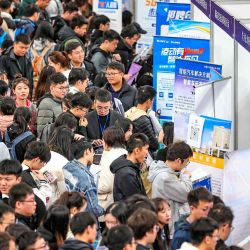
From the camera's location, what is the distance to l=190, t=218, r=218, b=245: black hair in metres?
9.88

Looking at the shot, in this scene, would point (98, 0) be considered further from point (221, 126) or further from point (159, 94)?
point (221, 126)

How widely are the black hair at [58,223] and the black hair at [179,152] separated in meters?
1.99

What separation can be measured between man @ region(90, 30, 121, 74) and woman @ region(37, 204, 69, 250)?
774cm

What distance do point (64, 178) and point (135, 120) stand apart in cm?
276

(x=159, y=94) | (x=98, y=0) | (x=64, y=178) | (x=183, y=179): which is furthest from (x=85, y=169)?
(x=98, y=0)

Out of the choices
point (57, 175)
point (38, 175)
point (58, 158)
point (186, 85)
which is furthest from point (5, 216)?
point (186, 85)

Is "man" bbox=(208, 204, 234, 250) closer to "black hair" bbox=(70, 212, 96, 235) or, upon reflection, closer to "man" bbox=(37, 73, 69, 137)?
"black hair" bbox=(70, 212, 96, 235)

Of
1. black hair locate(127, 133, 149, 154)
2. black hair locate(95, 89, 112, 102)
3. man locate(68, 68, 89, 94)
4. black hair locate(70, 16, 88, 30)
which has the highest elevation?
black hair locate(70, 16, 88, 30)

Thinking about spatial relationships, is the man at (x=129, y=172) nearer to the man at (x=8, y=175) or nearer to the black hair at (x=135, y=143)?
the black hair at (x=135, y=143)

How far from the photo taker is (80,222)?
9859 millimetres

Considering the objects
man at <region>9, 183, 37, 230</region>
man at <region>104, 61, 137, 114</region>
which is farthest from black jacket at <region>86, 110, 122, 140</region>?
man at <region>9, 183, 37, 230</region>

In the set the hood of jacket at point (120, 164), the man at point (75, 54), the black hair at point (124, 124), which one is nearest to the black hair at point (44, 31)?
the man at point (75, 54)

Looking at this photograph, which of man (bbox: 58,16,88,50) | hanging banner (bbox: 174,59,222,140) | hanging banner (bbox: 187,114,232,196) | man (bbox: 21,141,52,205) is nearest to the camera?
man (bbox: 21,141,52,205)

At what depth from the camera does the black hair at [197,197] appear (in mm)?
10883
